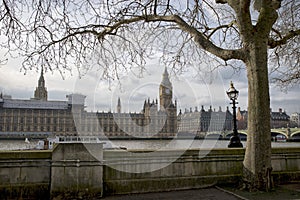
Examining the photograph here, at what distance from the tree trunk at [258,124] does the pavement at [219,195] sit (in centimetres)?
30

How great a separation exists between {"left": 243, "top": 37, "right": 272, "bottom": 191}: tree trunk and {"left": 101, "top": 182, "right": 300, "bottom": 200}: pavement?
12.0 inches

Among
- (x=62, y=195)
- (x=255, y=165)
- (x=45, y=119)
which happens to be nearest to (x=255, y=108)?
(x=255, y=165)

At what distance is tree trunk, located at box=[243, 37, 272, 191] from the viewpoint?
22.4 ft

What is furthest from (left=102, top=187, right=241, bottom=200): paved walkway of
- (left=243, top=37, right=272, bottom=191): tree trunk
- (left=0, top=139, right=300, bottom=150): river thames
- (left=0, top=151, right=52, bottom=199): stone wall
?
(left=0, top=139, right=300, bottom=150): river thames

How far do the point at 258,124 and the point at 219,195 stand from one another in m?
1.95


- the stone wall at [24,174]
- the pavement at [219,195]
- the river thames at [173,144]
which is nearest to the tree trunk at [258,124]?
the pavement at [219,195]

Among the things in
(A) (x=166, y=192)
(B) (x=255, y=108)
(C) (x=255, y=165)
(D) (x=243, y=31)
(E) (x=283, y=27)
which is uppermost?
(E) (x=283, y=27)

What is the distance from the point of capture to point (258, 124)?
686 cm

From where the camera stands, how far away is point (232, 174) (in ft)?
26.0

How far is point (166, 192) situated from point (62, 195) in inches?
98.3

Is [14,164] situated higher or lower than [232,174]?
higher

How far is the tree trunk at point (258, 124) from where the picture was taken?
6812mm

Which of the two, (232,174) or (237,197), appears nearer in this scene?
(237,197)

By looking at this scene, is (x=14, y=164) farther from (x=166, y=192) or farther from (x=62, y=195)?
(x=166, y=192)
